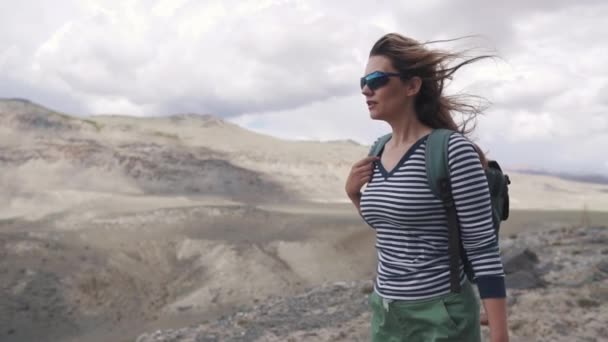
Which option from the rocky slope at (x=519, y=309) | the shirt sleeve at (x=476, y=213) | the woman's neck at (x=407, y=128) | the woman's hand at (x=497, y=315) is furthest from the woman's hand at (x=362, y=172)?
the rocky slope at (x=519, y=309)

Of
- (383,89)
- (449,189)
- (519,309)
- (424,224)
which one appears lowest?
(519,309)

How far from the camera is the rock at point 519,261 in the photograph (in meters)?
10.1

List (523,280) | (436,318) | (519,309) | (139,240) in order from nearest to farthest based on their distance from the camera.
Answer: (436,318) → (519,309) → (523,280) → (139,240)

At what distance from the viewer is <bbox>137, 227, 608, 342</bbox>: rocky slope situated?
7.16 meters

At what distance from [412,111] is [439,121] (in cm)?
11

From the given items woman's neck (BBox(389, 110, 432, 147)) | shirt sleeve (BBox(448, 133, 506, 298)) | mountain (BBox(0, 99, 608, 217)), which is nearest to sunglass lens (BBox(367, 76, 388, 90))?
woman's neck (BBox(389, 110, 432, 147))

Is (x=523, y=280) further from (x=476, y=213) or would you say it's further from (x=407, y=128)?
(x=476, y=213)

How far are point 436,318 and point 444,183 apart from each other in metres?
0.50

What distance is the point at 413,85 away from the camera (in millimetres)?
2330

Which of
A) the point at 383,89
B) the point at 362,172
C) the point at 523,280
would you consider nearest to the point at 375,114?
the point at 383,89

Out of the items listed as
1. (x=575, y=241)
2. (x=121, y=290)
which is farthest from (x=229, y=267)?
(x=575, y=241)

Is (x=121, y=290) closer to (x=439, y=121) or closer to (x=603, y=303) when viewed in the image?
(x=603, y=303)

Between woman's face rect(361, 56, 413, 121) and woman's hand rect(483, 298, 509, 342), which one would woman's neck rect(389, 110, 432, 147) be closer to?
woman's face rect(361, 56, 413, 121)

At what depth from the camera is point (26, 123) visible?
4566cm
